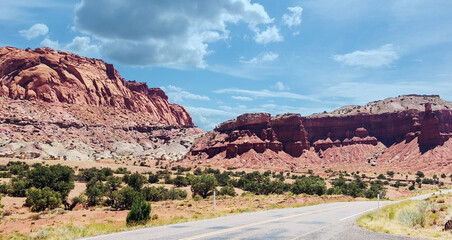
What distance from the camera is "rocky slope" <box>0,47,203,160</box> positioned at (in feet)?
354

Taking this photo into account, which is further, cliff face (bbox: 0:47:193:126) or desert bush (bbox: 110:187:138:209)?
cliff face (bbox: 0:47:193:126)

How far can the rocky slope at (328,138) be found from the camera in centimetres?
10844

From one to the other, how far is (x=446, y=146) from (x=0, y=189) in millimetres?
110252

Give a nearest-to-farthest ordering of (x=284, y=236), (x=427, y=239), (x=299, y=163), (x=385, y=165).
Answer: (x=427, y=239) < (x=284, y=236) < (x=385, y=165) < (x=299, y=163)

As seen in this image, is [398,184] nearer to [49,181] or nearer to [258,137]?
[258,137]

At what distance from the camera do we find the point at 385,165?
104 metres

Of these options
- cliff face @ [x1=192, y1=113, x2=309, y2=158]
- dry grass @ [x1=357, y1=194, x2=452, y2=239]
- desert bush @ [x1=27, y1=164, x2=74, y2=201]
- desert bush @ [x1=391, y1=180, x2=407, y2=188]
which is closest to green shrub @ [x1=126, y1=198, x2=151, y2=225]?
dry grass @ [x1=357, y1=194, x2=452, y2=239]

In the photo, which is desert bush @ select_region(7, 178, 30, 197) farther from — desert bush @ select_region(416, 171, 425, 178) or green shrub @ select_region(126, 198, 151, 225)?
desert bush @ select_region(416, 171, 425, 178)

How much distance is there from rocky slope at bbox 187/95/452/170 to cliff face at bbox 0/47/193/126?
5982 centimetres

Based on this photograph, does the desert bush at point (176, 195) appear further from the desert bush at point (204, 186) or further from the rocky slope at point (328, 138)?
the rocky slope at point (328, 138)

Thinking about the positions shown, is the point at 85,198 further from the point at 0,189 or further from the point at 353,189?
the point at 353,189

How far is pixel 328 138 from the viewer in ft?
418

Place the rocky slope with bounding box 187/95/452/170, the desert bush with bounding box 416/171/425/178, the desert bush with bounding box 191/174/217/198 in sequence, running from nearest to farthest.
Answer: the desert bush with bounding box 191/174/217/198 < the desert bush with bounding box 416/171/425/178 < the rocky slope with bounding box 187/95/452/170

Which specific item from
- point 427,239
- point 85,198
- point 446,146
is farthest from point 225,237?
point 446,146
